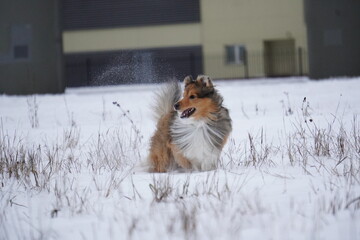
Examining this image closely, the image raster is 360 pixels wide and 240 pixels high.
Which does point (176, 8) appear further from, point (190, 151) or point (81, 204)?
point (81, 204)

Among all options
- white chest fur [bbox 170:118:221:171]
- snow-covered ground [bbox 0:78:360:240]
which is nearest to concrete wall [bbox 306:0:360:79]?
snow-covered ground [bbox 0:78:360:240]

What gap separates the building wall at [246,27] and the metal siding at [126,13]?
1394mm

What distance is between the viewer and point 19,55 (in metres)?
24.6

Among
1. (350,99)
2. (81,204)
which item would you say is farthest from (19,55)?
(81,204)

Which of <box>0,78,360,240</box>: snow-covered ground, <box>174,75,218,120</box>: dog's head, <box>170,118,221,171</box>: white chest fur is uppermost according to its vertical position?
<box>174,75,218,120</box>: dog's head

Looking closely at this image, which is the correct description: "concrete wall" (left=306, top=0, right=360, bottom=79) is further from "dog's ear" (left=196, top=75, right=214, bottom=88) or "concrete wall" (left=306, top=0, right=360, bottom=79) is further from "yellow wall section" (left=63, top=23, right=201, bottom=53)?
"dog's ear" (left=196, top=75, right=214, bottom=88)

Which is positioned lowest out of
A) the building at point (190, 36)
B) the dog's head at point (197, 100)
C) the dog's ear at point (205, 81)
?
the dog's head at point (197, 100)

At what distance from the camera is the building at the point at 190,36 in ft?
116

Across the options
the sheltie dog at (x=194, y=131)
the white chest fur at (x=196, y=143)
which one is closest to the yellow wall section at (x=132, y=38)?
the sheltie dog at (x=194, y=131)

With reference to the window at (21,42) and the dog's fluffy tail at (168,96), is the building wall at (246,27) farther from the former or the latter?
the dog's fluffy tail at (168,96)

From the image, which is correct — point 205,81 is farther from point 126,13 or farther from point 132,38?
point 126,13

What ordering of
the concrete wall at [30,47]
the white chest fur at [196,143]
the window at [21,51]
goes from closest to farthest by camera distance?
the white chest fur at [196,143]
the concrete wall at [30,47]
the window at [21,51]

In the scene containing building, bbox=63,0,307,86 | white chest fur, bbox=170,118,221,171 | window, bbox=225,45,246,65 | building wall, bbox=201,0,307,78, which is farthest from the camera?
window, bbox=225,45,246,65

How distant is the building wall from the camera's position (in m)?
35.1
